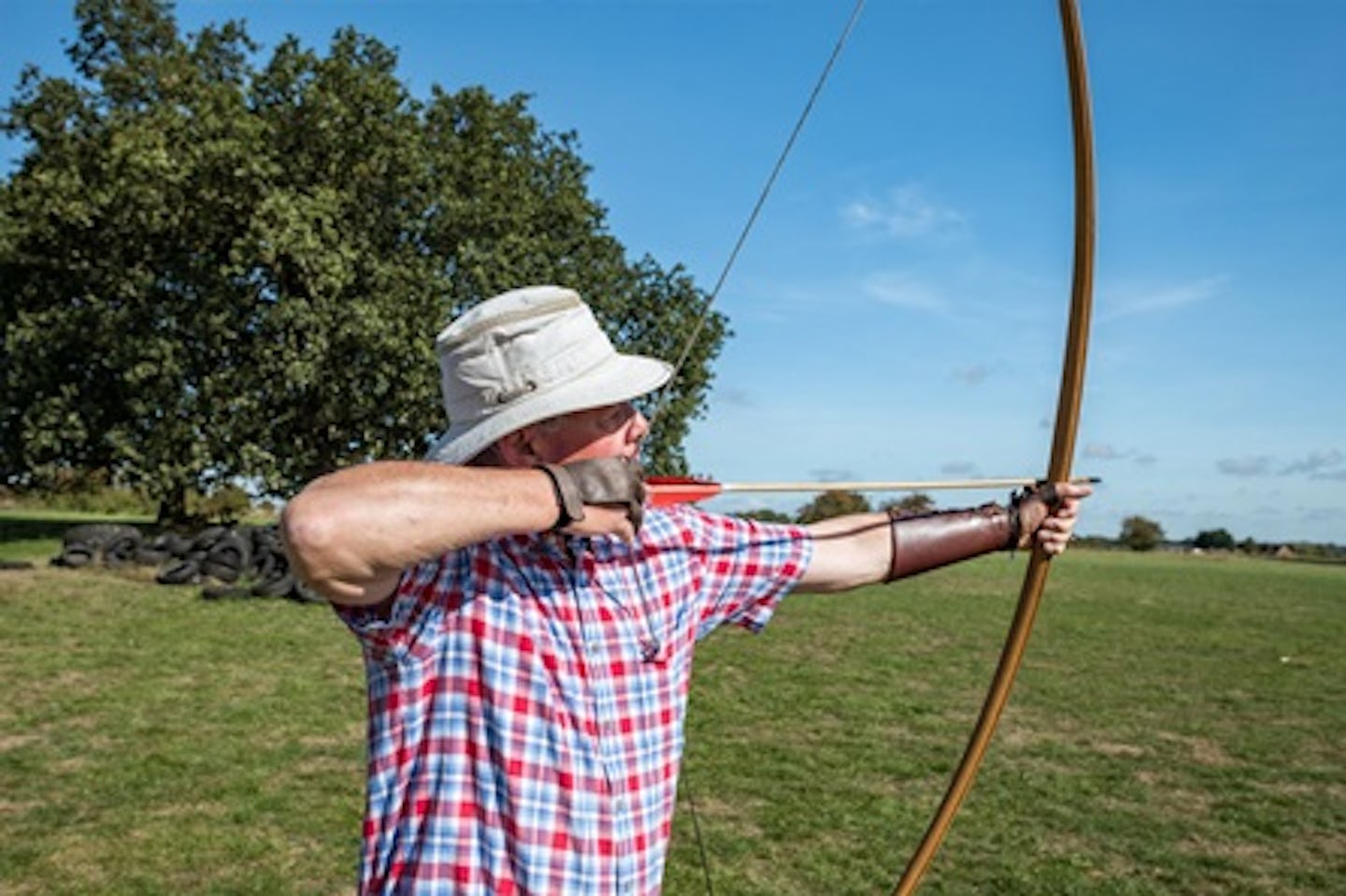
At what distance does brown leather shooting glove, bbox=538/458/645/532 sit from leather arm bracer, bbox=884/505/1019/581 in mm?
823

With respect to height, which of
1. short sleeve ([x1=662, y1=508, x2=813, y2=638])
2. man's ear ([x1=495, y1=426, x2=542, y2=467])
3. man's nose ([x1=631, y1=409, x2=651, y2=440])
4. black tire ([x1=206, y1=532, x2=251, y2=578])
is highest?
man's nose ([x1=631, y1=409, x2=651, y2=440])

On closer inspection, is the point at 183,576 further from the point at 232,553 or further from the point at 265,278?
the point at 265,278

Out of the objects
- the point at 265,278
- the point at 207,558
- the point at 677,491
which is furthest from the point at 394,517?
the point at 265,278

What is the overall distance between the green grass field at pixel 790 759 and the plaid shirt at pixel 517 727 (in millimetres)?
2963

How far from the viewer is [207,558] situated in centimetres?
1391

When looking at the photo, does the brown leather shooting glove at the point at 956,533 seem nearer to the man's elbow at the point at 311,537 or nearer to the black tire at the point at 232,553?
the man's elbow at the point at 311,537

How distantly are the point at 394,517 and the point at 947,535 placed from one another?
4.04ft

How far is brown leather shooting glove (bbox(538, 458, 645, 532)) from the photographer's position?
159 centimetres

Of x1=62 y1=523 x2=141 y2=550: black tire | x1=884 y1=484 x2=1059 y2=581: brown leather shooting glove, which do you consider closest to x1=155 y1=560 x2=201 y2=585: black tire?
x1=62 y1=523 x2=141 y2=550: black tire

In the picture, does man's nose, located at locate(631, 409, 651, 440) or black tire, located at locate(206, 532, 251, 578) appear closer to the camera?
man's nose, located at locate(631, 409, 651, 440)

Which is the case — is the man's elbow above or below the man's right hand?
below

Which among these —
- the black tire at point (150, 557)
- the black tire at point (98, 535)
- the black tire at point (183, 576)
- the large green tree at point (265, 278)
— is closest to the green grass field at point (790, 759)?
the black tire at point (183, 576)

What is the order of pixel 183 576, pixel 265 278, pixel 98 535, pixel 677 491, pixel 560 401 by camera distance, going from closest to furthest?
1. pixel 560 401
2. pixel 677 491
3. pixel 183 576
4. pixel 98 535
5. pixel 265 278

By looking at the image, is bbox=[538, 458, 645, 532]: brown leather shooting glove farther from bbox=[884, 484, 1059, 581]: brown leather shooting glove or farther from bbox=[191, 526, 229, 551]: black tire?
bbox=[191, 526, 229, 551]: black tire
